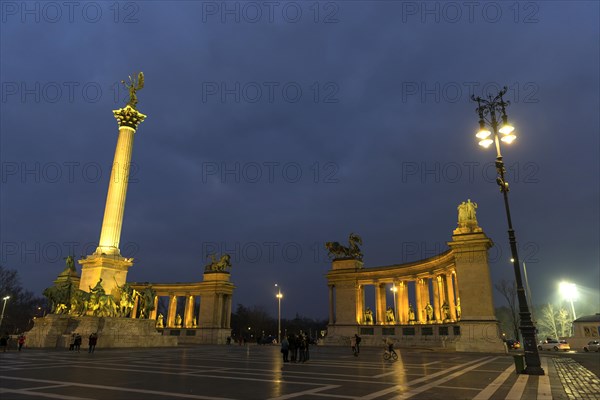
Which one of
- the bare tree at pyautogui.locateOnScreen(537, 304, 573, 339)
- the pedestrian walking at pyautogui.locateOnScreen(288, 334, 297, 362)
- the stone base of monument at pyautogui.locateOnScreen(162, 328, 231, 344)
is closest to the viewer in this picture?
the pedestrian walking at pyautogui.locateOnScreen(288, 334, 297, 362)

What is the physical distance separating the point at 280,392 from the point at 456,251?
3160cm

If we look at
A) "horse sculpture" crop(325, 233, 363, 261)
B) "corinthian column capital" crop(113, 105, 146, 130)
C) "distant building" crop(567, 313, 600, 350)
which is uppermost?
"corinthian column capital" crop(113, 105, 146, 130)

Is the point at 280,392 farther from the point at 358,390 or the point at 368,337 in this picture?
the point at 368,337

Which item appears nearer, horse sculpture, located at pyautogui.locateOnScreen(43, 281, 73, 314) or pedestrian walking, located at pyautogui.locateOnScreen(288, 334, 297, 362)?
pedestrian walking, located at pyautogui.locateOnScreen(288, 334, 297, 362)

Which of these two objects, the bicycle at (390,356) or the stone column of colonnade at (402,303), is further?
the stone column of colonnade at (402,303)

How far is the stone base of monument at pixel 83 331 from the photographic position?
34625 mm

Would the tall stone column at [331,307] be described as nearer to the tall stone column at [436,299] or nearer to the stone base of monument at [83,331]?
the tall stone column at [436,299]

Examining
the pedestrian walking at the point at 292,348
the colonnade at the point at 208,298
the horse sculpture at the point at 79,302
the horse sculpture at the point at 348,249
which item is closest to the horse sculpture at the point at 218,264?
the colonnade at the point at 208,298

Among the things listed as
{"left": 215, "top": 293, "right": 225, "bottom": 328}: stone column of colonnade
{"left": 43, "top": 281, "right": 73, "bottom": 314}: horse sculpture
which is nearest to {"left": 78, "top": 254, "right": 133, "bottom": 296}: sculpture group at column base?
{"left": 43, "top": 281, "right": 73, "bottom": 314}: horse sculpture

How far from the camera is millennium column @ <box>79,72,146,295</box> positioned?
127ft

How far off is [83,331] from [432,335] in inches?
1521

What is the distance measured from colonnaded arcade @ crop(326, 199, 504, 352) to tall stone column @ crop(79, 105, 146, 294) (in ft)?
105

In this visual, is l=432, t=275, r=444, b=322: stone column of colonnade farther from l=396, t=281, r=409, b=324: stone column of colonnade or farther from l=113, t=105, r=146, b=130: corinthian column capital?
l=113, t=105, r=146, b=130: corinthian column capital

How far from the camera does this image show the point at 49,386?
1195 centimetres
